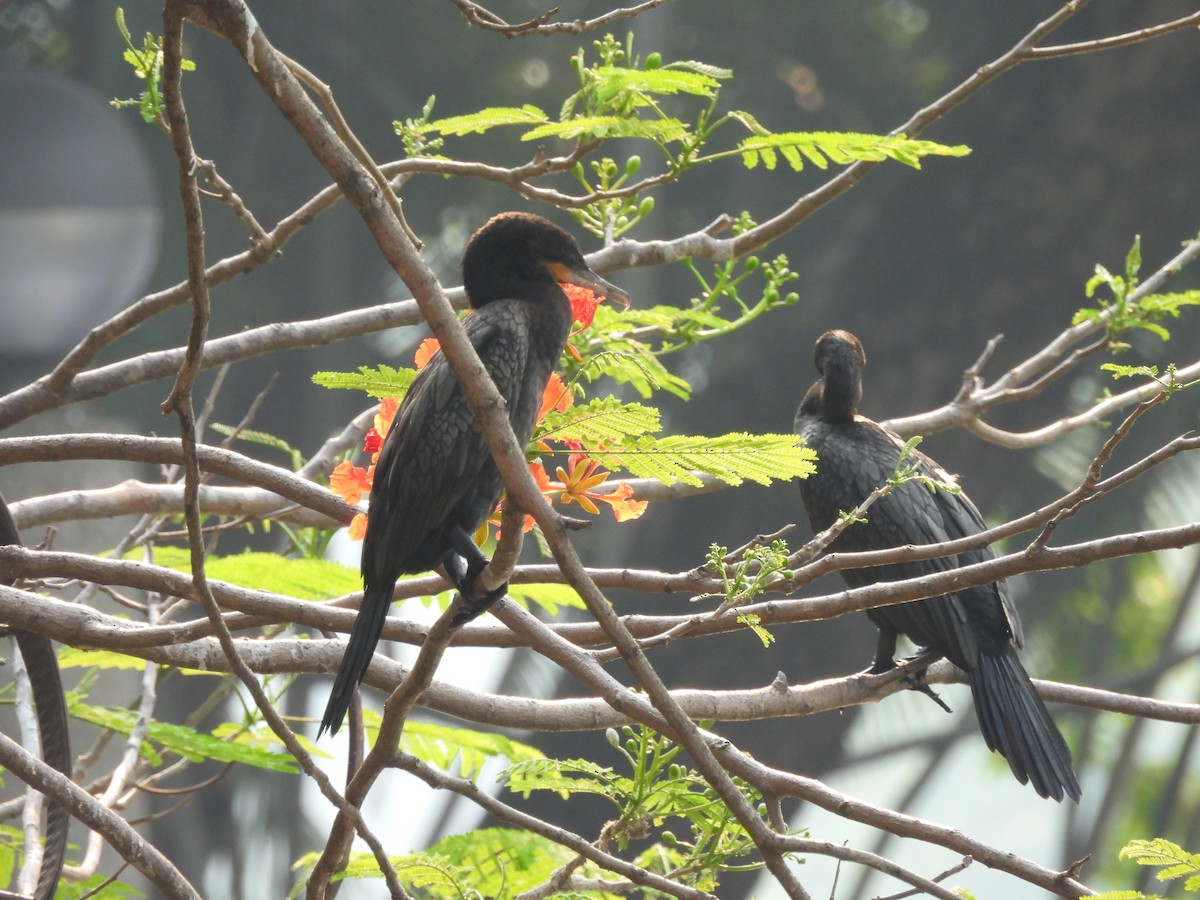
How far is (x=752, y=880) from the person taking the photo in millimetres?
10008

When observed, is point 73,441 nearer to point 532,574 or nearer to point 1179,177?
point 532,574

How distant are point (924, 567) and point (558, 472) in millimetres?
1659

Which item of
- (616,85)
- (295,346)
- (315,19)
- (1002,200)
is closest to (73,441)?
(295,346)

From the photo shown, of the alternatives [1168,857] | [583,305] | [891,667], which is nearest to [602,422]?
[583,305]

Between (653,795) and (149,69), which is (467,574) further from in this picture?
(149,69)

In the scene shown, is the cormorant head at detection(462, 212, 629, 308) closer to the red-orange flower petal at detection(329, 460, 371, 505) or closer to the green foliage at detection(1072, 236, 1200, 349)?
the red-orange flower petal at detection(329, 460, 371, 505)

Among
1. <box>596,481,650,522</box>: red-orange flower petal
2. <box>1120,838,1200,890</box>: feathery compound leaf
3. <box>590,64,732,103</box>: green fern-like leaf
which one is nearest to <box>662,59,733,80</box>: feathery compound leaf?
<box>590,64,732,103</box>: green fern-like leaf

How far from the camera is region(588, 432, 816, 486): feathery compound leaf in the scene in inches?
73.9

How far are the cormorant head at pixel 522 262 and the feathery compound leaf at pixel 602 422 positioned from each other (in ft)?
1.24

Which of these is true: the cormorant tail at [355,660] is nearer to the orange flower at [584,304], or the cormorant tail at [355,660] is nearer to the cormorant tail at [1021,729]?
the orange flower at [584,304]

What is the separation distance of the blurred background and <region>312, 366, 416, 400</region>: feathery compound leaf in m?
7.02

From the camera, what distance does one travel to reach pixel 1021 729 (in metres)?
3.23

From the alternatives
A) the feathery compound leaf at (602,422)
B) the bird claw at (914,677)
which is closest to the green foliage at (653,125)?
the feathery compound leaf at (602,422)

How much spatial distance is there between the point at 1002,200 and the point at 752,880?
5.68 meters
